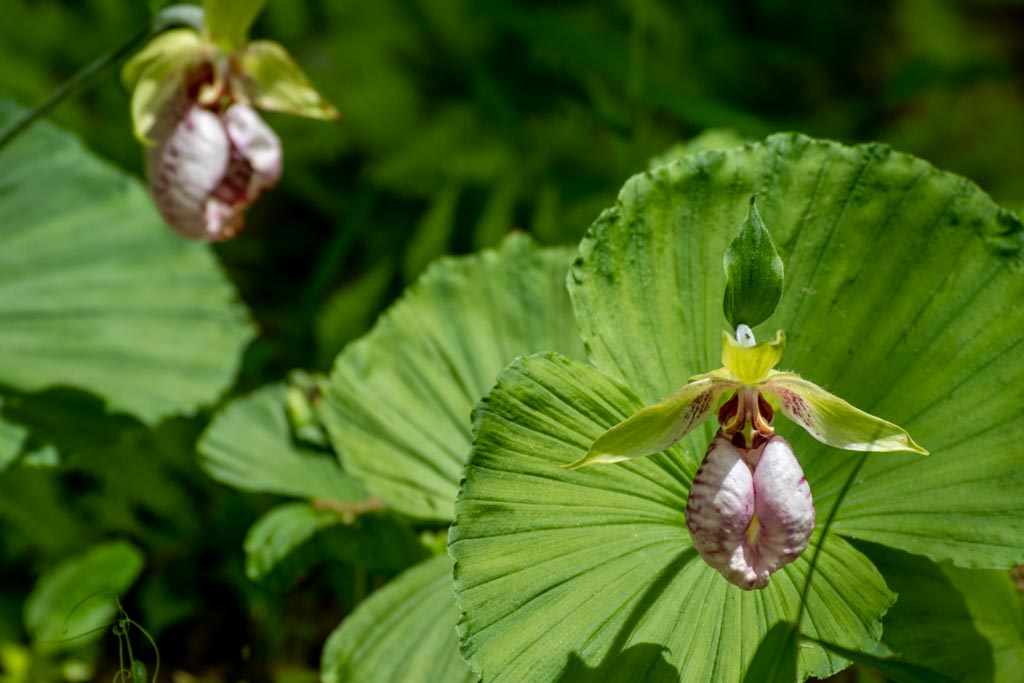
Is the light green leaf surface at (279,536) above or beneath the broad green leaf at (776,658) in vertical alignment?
beneath

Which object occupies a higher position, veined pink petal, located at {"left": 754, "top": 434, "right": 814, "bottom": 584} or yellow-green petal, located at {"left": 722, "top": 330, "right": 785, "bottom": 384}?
yellow-green petal, located at {"left": 722, "top": 330, "right": 785, "bottom": 384}

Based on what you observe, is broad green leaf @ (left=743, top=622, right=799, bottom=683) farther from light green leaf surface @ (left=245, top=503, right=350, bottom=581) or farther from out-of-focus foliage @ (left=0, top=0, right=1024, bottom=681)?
out-of-focus foliage @ (left=0, top=0, right=1024, bottom=681)

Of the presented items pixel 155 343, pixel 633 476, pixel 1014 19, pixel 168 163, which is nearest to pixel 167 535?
pixel 155 343

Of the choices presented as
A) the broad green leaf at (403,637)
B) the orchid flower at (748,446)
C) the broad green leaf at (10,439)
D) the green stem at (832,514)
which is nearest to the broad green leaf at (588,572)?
the green stem at (832,514)

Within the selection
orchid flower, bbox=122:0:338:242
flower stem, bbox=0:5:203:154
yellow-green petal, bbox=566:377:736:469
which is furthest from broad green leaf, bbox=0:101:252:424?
yellow-green petal, bbox=566:377:736:469

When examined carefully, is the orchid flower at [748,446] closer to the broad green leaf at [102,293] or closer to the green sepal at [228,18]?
the green sepal at [228,18]

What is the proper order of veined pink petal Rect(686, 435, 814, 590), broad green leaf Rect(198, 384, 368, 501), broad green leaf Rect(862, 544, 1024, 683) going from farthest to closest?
broad green leaf Rect(198, 384, 368, 501) → broad green leaf Rect(862, 544, 1024, 683) → veined pink petal Rect(686, 435, 814, 590)

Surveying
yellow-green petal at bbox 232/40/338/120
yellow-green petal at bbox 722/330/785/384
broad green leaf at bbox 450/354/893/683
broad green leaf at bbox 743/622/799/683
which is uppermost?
yellow-green petal at bbox 722/330/785/384
